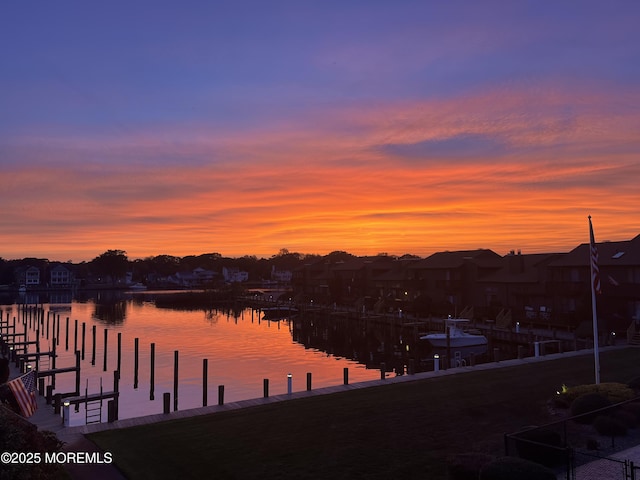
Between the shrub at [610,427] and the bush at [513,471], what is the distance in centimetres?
717

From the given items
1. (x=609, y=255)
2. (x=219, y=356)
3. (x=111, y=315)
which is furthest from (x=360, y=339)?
(x=111, y=315)

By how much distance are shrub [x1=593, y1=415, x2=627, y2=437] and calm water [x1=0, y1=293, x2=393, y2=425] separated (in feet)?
87.7

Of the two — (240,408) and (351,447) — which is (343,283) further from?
(351,447)

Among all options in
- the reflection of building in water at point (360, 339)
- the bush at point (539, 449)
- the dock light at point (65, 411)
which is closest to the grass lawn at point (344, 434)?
the bush at point (539, 449)

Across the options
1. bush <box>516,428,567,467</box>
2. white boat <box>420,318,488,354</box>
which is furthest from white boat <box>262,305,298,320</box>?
bush <box>516,428,567,467</box>

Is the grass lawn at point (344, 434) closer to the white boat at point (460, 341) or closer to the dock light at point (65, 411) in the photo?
the dock light at point (65, 411)

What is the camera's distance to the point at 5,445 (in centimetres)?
1148

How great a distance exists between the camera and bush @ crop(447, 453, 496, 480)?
12.9 metres

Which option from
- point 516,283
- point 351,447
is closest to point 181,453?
point 351,447

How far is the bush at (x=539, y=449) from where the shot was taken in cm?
1455

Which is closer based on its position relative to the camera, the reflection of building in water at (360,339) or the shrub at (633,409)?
the shrub at (633,409)

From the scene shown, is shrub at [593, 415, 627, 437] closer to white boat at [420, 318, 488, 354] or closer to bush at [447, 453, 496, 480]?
bush at [447, 453, 496, 480]

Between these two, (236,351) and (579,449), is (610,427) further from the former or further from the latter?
(236,351)

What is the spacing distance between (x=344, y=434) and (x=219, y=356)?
146ft
